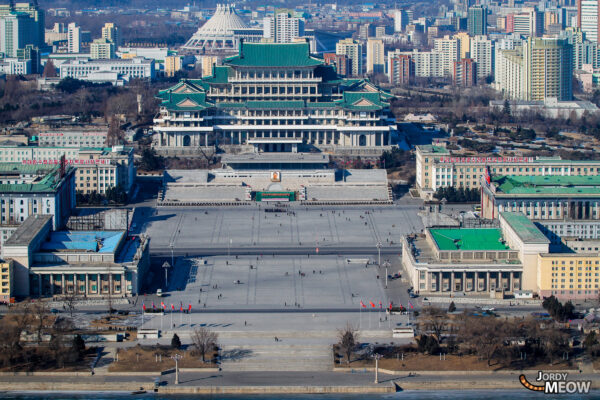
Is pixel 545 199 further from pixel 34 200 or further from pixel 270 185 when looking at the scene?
pixel 34 200

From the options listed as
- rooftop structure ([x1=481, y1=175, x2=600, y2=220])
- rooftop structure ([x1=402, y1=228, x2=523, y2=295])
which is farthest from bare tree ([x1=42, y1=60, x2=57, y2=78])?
rooftop structure ([x1=402, y1=228, x2=523, y2=295])

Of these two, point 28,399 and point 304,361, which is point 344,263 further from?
point 28,399

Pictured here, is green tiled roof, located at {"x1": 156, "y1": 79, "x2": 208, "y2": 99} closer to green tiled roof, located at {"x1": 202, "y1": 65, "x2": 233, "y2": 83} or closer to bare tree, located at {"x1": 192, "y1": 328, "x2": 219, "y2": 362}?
green tiled roof, located at {"x1": 202, "y1": 65, "x2": 233, "y2": 83}

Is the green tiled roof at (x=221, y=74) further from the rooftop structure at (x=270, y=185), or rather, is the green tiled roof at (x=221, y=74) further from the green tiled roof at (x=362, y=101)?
the rooftop structure at (x=270, y=185)

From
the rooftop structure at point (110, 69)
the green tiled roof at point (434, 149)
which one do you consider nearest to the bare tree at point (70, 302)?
the green tiled roof at point (434, 149)

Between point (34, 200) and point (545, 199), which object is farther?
point (545, 199)

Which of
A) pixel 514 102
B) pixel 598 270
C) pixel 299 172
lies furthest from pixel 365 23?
pixel 598 270

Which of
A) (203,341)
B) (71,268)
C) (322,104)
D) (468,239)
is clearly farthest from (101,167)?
(203,341)

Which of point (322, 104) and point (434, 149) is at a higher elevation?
point (322, 104)
